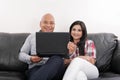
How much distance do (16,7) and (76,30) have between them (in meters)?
0.81

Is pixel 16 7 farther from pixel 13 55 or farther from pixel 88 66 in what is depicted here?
pixel 88 66

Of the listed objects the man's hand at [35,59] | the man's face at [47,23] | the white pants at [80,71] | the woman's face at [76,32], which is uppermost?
the man's face at [47,23]

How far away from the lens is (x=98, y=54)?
102 inches

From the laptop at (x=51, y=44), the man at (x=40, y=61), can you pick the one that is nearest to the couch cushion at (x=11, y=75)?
the man at (x=40, y=61)

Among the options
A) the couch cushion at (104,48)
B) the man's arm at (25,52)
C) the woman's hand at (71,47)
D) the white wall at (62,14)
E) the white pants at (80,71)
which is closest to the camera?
the white pants at (80,71)

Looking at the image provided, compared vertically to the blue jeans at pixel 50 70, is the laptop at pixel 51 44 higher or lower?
higher

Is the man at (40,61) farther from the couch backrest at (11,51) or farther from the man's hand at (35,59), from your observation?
the couch backrest at (11,51)

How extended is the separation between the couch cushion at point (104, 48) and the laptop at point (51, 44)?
0.60 m

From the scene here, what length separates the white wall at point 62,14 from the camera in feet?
9.26

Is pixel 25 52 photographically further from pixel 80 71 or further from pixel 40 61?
pixel 80 71

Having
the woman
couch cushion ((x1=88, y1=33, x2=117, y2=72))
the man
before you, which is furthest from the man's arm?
couch cushion ((x1=88, y1=33, x2=117, y2=72))

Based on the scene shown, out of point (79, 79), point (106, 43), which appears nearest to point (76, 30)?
point (106, 43)

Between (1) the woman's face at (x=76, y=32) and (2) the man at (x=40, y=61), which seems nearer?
(2) the man at (x=40, y=61)

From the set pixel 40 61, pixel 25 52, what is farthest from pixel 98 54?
pixel 25 52
